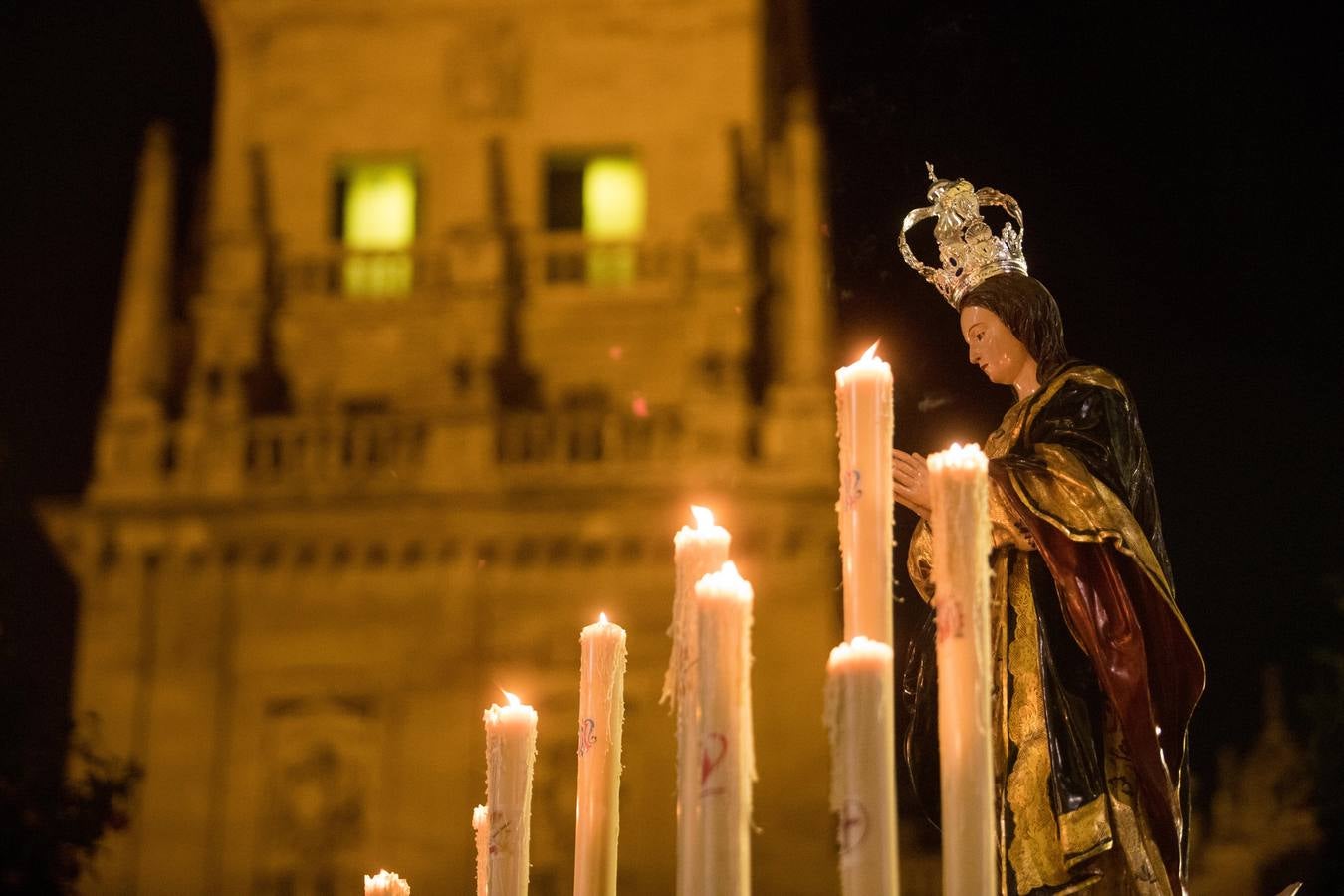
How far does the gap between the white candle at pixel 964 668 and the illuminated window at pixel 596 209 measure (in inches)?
865

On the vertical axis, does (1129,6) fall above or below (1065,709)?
above

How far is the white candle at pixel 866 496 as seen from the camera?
3.34 m

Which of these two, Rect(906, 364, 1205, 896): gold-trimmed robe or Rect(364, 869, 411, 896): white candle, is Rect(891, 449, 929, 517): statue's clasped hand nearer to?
Rect(906, 364, 1205, 896): gold-trimmed robe

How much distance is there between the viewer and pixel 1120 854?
4332 mm

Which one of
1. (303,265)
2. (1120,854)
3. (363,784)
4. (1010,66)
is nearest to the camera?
(1120,854)

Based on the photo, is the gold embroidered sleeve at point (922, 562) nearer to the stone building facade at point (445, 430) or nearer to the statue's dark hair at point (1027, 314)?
the statue's dark hair at point (1027, 314)

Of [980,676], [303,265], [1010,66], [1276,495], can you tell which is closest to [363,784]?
[303,265]

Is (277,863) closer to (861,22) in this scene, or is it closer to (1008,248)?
(861,22)

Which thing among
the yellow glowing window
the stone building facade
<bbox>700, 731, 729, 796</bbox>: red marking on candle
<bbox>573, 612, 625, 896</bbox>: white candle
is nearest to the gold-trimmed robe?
<bbox>573, 612, 625, 896</bbox>: white candle

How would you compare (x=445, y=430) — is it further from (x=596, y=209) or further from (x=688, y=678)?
(x=688, y=678)

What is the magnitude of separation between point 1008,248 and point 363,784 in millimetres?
19304

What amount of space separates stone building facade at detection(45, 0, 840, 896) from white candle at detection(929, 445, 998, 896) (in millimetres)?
17646

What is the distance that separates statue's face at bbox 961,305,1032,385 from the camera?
4.93 meters

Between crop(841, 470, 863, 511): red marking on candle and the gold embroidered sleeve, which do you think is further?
the gold embroidered sleeve
